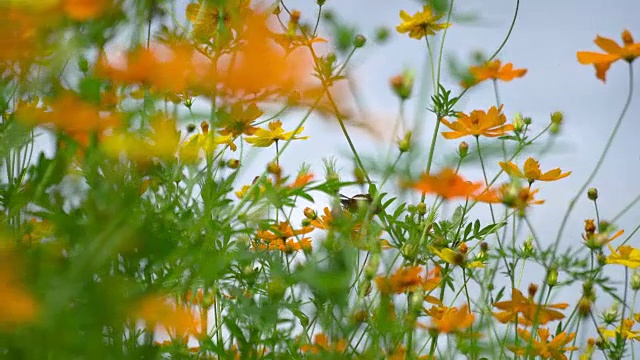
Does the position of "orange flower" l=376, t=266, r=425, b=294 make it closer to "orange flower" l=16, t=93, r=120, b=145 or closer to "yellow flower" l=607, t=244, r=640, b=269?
"orange flower" l=16, t=93, r=120, b=145

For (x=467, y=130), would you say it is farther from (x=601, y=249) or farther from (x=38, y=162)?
(x=38, y=162)

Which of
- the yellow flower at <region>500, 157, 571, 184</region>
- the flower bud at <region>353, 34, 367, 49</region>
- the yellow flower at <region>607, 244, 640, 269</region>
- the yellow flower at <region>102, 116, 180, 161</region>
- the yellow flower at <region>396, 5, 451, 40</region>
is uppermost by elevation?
the yellow flower at <region>396, 5, 451, 40</region>

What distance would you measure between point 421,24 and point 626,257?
549mm

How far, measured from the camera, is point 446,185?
87 cm

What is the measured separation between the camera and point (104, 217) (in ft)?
1.31

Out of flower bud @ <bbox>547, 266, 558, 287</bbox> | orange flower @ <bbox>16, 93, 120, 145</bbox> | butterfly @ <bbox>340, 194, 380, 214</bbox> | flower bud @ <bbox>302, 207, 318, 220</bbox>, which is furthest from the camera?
flower bud @ <bbox>302, 207, 318, 220</bbox>

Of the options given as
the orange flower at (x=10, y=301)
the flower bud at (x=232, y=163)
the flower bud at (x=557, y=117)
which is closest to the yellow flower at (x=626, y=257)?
the flower bud at (x=557, y=117)

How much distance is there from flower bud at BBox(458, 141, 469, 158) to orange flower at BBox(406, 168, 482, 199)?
0.35m

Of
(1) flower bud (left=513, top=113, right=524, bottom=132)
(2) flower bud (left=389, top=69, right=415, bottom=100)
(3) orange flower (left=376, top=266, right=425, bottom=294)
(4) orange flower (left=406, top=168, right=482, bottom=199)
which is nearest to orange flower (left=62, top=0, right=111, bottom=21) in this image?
(3) orange flower (left=376, top=266, right=425, bottom=294)

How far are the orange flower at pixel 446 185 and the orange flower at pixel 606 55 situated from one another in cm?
20

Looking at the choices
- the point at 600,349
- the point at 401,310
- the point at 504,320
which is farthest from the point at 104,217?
the point at 600,349

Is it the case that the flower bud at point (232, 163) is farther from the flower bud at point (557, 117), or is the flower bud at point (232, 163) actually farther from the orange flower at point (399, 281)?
the flower bud at point (557, 117)

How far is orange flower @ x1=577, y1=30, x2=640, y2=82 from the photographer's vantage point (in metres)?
0.96

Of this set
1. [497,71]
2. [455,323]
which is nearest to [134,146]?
[455,323]
